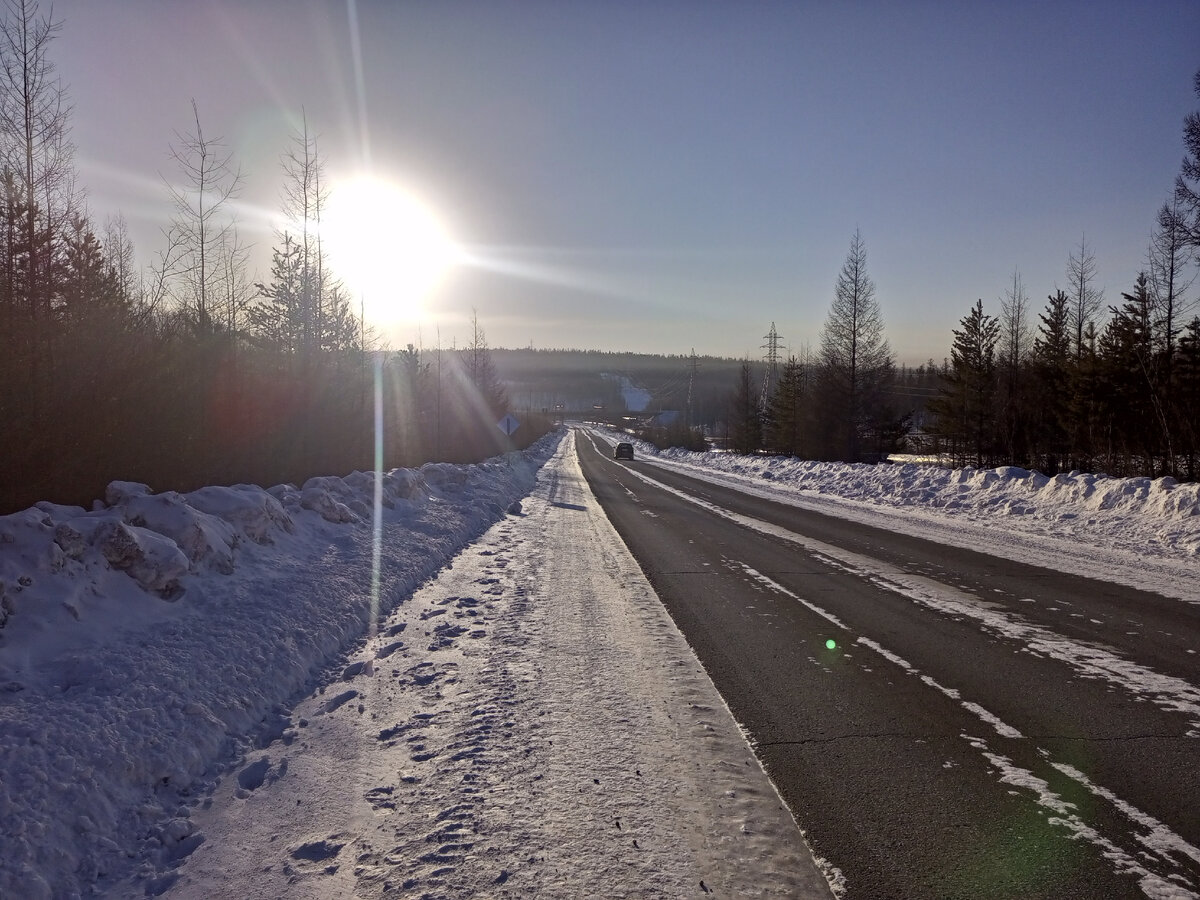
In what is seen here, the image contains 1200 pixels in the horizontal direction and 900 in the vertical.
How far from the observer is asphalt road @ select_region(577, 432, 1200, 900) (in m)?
3.24

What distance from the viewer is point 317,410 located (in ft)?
56.2

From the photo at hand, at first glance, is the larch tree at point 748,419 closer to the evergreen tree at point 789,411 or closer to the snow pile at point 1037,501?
the evergreen tree at point 789,411

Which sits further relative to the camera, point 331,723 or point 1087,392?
point 1087,392

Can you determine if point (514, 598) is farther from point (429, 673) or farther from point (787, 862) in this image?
point (787, 862)

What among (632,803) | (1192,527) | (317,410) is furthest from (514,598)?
(1192,527)

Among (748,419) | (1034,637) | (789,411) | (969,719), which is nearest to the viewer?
(969,719)

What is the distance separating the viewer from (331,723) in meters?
4.87

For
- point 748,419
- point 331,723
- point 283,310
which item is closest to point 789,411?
point 748,419

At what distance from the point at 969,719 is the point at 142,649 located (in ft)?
19.9

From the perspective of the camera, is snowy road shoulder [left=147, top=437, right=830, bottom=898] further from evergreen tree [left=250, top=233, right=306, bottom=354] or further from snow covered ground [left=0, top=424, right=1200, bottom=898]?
evergreen tree [left=250, top=233, right=306, bottom=354]

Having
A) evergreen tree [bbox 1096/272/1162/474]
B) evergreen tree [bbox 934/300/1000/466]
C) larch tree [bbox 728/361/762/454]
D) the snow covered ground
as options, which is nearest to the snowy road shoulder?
the snow covered ground

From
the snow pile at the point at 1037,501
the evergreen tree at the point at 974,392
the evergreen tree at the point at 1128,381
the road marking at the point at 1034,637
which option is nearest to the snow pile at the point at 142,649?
the road marking at the point at 1034,637

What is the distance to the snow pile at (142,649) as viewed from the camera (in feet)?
11.1

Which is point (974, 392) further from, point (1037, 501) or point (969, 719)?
point (969, 719)
